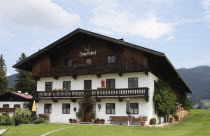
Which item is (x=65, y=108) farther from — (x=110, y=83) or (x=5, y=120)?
(x=5, y=120)

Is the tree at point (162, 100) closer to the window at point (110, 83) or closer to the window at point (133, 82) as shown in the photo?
the window at point (133, 82)

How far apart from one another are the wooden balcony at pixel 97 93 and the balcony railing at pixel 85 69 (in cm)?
218

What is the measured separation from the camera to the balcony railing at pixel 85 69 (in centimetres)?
3097

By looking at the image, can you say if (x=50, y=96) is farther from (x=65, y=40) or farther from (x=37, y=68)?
(x=65, y=40)

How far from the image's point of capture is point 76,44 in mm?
34406

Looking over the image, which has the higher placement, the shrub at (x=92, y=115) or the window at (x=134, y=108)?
the window at (x=134, y=108)

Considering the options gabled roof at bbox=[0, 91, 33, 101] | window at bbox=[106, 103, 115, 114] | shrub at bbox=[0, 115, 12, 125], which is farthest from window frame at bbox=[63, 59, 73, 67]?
gabled roof at bbox=[0, 91, 33, 101]

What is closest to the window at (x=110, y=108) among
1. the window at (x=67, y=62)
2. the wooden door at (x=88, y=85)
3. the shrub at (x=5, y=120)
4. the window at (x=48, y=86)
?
the wooden door at (x=88, y=85)

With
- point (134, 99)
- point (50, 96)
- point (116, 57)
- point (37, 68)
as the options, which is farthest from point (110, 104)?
point (37, 68)

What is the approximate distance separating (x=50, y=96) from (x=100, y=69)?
719cm

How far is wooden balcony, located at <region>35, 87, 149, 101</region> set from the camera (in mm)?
29095

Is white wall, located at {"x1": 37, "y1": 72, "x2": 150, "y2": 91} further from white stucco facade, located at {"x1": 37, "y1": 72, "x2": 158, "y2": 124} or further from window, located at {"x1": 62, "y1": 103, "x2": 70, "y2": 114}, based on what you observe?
window, located at {"x1": 62, "y1": 103, "x2": 70, "y2": 114}

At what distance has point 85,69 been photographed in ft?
106

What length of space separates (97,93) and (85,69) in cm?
329
